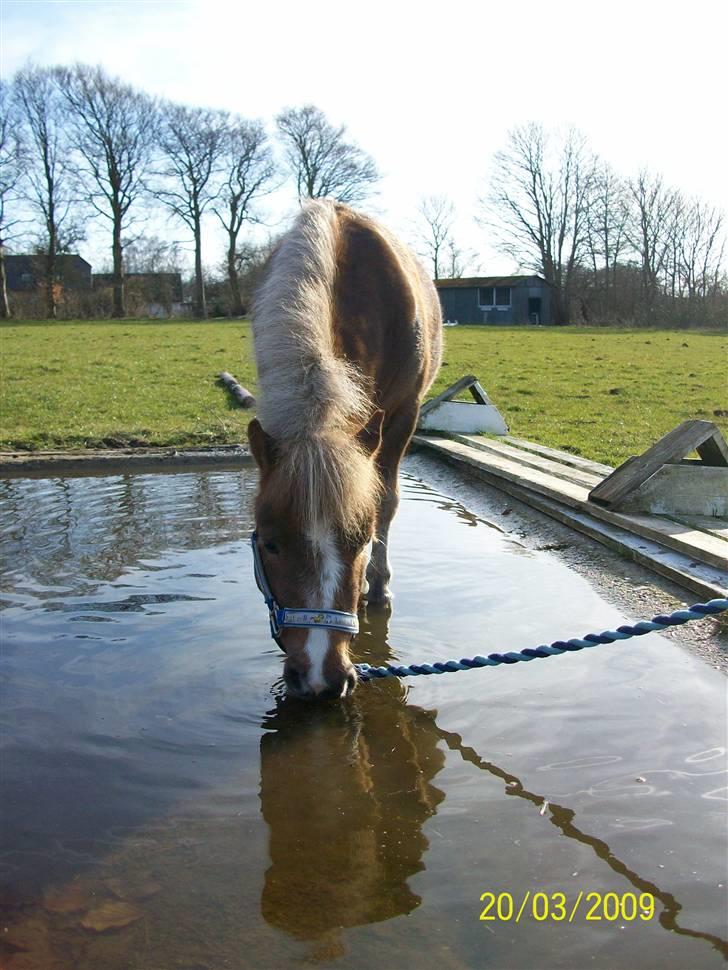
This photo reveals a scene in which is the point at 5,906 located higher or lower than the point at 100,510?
lower

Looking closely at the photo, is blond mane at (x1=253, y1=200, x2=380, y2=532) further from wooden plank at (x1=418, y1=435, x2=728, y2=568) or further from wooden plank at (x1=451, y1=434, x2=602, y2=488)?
wooden plank at (x1=451, y1=434, x2=602, y2=488)

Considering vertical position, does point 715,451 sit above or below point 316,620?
above

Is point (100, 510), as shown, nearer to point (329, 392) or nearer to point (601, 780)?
point (329, 392)

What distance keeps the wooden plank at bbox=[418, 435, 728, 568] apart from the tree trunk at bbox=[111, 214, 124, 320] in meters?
38.5

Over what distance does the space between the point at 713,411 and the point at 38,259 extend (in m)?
40.5

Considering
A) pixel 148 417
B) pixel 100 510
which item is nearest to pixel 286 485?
pixel 100 510

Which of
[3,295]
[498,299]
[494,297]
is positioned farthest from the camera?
[494,297]

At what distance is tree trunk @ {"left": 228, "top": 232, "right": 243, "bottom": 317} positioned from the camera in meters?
43.1

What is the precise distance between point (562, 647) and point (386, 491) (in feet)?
6.22

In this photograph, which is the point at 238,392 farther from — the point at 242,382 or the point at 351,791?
the point at 351,791

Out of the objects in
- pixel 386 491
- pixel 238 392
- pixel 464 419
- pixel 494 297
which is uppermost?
pixel 494 297

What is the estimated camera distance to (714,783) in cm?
270

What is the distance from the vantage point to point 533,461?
315 inches
